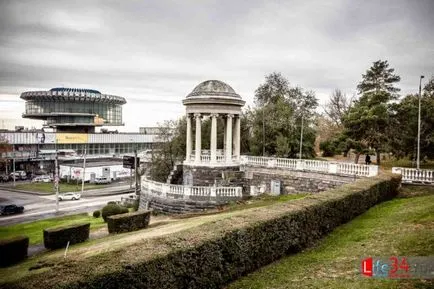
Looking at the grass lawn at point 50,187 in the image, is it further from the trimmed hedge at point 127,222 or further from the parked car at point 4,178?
the trimmed hedge at point 127,222

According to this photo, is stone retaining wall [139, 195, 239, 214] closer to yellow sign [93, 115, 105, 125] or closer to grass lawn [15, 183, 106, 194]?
grass lawn [15, 183, 106, 194]

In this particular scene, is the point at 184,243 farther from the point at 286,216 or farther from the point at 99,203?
the point at 99,203

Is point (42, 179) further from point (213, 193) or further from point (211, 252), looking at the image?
point (211, 252)

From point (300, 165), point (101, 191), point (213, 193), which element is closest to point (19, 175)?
point (101, 191)

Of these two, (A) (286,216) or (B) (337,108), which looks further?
(B) (337,108)

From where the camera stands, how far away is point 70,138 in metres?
75.9

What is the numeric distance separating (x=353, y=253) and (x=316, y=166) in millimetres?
15478

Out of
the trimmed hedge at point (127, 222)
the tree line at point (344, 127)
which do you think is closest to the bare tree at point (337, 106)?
the tree line at point (344, 127)

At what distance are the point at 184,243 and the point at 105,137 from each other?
3119 inches

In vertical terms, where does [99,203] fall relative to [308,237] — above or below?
below

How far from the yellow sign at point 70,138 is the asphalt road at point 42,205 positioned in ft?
72.1

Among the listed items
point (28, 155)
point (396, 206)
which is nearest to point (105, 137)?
point (28, 155)

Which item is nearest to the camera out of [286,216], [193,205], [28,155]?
[286,216]

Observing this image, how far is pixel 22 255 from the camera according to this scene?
18.4m
